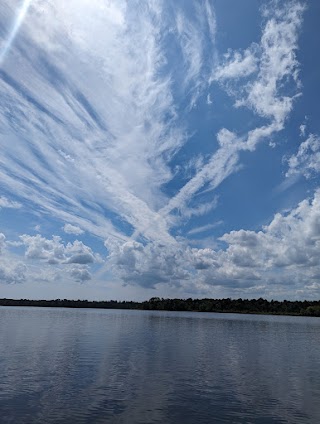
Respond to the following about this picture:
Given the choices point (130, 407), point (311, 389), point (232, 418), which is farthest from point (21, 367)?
point (311, 389)

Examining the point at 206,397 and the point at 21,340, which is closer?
the point at 206,397

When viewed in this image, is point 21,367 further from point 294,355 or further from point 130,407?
point 294,355

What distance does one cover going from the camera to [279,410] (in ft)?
106

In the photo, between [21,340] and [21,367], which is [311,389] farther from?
[21,340]

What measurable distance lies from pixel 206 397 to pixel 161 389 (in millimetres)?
4755

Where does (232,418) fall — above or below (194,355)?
below

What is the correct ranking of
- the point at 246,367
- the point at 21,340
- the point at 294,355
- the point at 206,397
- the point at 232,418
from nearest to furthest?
1. the point at 232,418
2. the point at 206,397
3. the point at 246,367
4. the point at 294,355
5. the point at 21,340

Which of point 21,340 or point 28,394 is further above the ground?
point 21,340

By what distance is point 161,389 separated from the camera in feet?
125

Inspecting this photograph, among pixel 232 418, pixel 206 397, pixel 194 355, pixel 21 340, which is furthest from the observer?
pixel 21 340

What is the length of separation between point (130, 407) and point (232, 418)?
775 cm

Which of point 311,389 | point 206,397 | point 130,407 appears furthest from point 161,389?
point 311,389

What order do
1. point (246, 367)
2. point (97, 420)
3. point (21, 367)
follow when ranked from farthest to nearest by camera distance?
point (246, 367) → point (21, 367) → point (97, 420)

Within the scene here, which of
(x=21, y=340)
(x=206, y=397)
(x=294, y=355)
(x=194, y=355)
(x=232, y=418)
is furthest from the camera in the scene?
(x=21, y=340)
